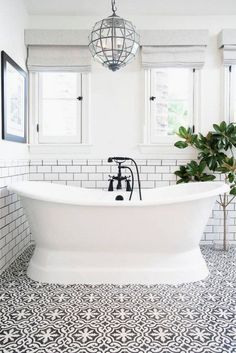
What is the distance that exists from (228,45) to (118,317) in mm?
2805

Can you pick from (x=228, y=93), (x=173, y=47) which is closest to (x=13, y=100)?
(x=173, y=47)

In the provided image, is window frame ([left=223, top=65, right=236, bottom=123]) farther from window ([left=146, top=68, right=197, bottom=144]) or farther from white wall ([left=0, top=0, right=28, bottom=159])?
white wall ([left=0, top=0, right=28, bottom=159])

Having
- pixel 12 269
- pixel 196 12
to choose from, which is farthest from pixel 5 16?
pixel 12 269

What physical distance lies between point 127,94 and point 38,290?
7.01ft

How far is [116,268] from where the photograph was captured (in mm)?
2381

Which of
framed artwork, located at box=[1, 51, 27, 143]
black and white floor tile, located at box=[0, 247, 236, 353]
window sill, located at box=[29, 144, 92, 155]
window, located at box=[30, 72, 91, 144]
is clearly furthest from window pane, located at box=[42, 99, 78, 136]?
black and white floor tile, located at box=[0, 247, 236, 353]

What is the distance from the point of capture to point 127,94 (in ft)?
11.0

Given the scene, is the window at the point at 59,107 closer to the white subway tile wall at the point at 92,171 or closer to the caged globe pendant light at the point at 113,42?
the white subway tile wall at the point at 92,171

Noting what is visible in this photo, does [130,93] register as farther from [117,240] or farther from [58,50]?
[117,240]

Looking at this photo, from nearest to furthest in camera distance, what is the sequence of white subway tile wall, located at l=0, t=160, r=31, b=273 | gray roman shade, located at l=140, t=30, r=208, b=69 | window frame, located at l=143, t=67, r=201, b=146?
white subway tile wall, located at l=0, t=160, r=31, b=273 → gray roman shade, located at l=140, t=30, r=208, b=69 → window frame, located at l=143, t=67, r=201, b=146

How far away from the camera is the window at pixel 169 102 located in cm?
333

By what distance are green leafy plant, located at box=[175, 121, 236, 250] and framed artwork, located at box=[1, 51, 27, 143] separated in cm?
157

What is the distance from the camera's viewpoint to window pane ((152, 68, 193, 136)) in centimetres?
333

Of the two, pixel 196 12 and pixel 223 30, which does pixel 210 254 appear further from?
pixel 196 12
